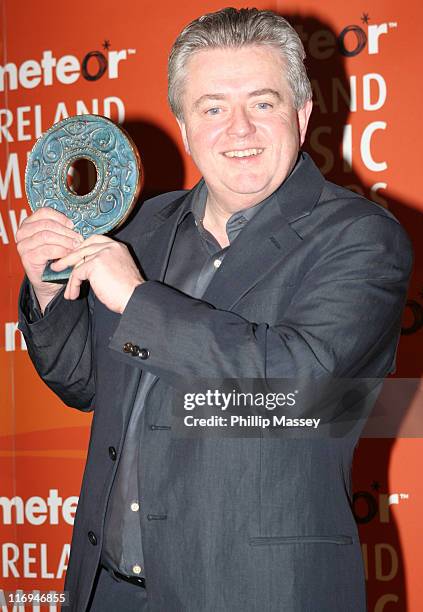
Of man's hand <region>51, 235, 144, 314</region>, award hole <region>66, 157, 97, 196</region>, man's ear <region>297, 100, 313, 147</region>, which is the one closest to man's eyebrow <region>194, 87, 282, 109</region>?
man's ear <region>297, 100, 313, 147</region>

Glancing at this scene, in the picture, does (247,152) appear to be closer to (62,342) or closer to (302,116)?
(302,116)

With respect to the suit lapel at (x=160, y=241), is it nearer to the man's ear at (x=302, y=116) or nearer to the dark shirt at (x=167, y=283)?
the dark shirt at (x=167, y=283)

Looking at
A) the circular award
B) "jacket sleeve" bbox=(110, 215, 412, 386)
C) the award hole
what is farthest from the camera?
the award hole

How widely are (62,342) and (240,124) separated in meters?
0.60

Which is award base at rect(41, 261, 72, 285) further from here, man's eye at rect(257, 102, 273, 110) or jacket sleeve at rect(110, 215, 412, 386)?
man's eye at rect(257, 102, 273, 110)

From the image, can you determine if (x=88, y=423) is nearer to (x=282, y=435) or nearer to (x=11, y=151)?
(x=11, y=151)

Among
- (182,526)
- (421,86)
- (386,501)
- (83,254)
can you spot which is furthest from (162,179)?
(182,526)

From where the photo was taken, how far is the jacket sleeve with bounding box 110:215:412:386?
1412mm

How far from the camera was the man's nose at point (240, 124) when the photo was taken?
1615mm

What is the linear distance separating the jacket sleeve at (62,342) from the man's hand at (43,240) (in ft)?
0.29

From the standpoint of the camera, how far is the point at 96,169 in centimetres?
→ 174

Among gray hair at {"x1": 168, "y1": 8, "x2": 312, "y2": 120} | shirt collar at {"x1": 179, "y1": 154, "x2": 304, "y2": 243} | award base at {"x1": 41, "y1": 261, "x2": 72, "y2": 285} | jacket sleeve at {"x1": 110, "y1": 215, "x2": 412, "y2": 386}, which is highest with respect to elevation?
gray hair at {"x1": 168, "y1": 8, "x2": 312, "y2": 120}

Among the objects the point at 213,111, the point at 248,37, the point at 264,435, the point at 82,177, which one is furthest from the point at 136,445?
the point at 82,177

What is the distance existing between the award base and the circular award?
0.11m
